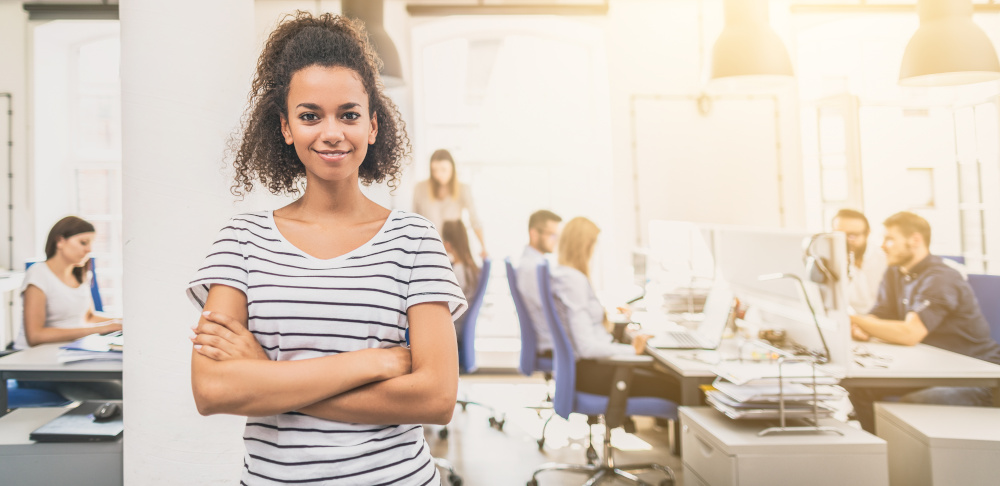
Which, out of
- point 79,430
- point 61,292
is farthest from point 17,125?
point 79,430

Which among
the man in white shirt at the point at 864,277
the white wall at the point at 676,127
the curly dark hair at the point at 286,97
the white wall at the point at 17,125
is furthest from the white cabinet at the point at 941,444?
the white wall at the point at 17,125

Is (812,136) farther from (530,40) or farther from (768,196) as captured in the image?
(530,40)

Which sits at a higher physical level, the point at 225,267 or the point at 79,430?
the point at 225,267

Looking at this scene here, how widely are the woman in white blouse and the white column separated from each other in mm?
1872

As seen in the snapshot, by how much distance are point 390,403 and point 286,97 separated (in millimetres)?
491

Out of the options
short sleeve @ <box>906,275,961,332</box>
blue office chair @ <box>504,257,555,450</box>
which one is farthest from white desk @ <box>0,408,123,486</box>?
short sleeve @ <box>906,275,961,332</box>

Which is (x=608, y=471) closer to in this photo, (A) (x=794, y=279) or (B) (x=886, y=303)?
(A) (x=794, y=279)

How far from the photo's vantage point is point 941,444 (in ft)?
7.00

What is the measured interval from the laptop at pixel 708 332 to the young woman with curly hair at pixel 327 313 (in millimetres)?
2274

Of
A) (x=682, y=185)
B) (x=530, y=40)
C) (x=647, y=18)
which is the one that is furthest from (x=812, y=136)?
(x=530, y=40)

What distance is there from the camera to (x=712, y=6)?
17.9 feet

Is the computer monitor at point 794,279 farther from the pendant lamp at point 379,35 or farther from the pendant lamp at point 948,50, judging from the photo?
the pendant lamp at point 379,35

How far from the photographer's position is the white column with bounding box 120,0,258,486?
5.48 ft

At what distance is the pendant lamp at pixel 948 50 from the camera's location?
300 cm
